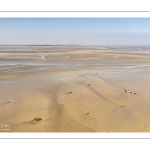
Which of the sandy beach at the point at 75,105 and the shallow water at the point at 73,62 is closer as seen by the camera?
the sandy beach at the point at 75,105

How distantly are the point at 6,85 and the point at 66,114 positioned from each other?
1.83 m

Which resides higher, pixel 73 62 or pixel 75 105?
pixel 75 105

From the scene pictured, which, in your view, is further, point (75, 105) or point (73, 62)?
point (73, 62)

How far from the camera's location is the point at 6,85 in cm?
396

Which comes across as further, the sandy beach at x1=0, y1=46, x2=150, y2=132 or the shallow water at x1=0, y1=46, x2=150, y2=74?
the shallow water at x1=0, y1=46, x2=150, y2=74

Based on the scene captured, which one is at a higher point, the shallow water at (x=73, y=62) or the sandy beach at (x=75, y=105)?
the sandy beach at (x=75, y=105)

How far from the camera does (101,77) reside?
182 inches

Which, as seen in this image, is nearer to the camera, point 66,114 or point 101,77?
point 66,114
